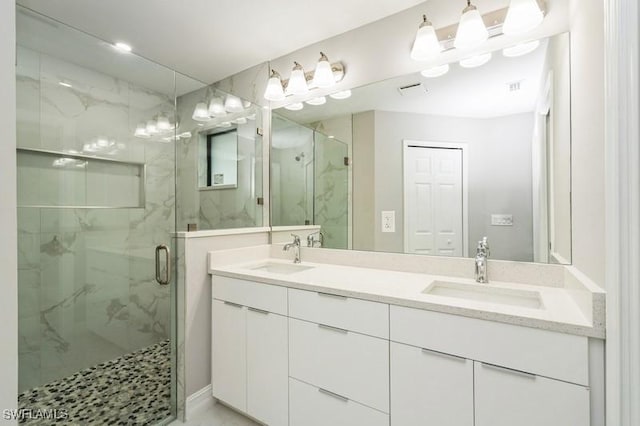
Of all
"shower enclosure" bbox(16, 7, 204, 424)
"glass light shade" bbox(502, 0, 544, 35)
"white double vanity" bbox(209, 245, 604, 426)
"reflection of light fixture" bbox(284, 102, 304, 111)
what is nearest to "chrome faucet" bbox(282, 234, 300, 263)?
"white double vanity" bbox(209, 245, 604, 426)

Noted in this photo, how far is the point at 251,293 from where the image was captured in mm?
1682

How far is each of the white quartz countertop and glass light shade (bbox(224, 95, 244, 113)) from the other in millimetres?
1247

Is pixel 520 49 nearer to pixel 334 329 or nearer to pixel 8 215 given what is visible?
pixel 334 329

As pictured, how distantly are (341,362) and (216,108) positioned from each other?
2.05m

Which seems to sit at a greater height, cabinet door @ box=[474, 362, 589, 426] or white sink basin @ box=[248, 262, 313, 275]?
white sink basin @ box=[248, 262, 313, 275]

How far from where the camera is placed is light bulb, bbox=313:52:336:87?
6.68 ft

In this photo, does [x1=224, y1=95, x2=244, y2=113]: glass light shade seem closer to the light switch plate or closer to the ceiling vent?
the ceiling vent

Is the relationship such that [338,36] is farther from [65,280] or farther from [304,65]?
[65,280]

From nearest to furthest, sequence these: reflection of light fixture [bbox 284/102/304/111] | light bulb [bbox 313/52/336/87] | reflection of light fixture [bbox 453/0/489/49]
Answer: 1. reflection of light fixture [bbox 453/0/489/49]
2. light bulb [bbox 313/52/336/87]
3. reflection of light fixture [bbox 284/102/304/111]

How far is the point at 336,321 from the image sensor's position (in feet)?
4.53

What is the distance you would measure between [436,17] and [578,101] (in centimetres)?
93

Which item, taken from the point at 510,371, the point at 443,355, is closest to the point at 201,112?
the point at 443,355

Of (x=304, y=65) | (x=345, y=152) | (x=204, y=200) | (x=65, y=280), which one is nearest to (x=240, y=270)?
(x=204, y=200)

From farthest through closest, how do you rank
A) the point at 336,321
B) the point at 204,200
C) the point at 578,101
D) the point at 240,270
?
the point at 204,200 → the point at 240,270 → the point at 336,321 → the point at 578,101
